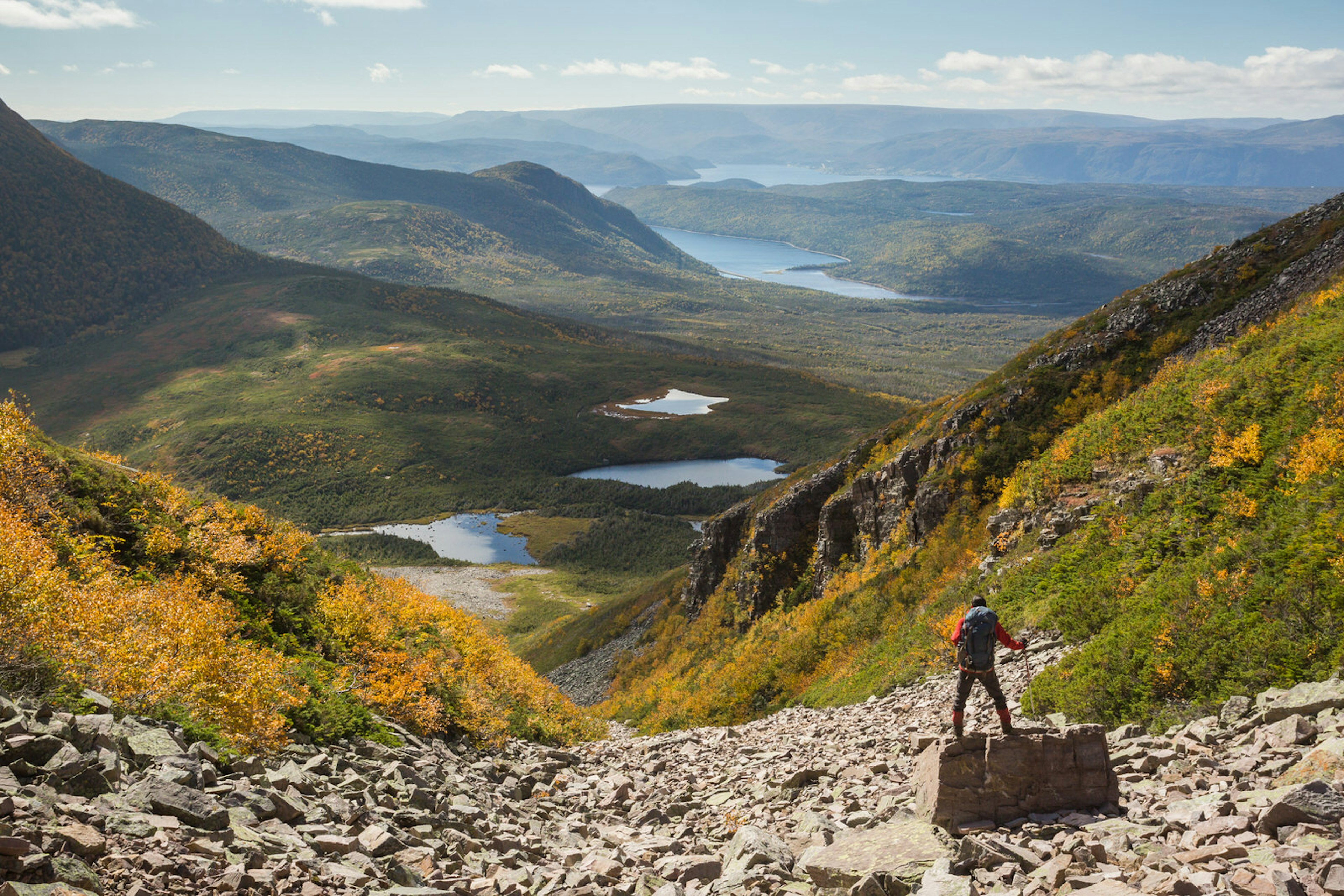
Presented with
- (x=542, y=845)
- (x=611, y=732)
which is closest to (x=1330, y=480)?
(x=542, y=845)

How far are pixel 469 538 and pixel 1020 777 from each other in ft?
544

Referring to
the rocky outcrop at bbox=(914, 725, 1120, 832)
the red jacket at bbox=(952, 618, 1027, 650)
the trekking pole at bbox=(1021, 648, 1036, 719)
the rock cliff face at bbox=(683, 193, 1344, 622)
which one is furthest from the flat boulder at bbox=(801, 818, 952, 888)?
the rock cliff face at bbox=(683, 193, 1344, 622)

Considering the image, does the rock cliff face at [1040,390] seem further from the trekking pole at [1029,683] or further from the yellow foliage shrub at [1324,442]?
the yellow foliage shrub at [1324,442]

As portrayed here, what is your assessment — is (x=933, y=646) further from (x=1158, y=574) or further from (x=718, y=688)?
(x=718, y=688)

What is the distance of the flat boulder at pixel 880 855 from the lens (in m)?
10.9

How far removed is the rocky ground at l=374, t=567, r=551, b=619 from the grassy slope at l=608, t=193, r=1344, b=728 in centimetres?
7625

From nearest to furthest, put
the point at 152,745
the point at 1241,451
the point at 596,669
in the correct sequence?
the point at 152,745 < the point at 1241,451 < the point at 596,669

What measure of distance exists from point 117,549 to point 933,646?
23.3 metres

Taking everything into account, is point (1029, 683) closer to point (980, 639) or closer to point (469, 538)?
point (980, 639)

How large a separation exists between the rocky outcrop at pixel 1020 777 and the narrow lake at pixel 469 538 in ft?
456

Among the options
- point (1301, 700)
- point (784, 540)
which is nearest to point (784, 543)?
point (784, 540)

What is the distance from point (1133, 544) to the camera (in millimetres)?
17812

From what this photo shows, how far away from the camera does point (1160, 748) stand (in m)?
11.8

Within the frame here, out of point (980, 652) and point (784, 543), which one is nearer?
point (980, 652)
